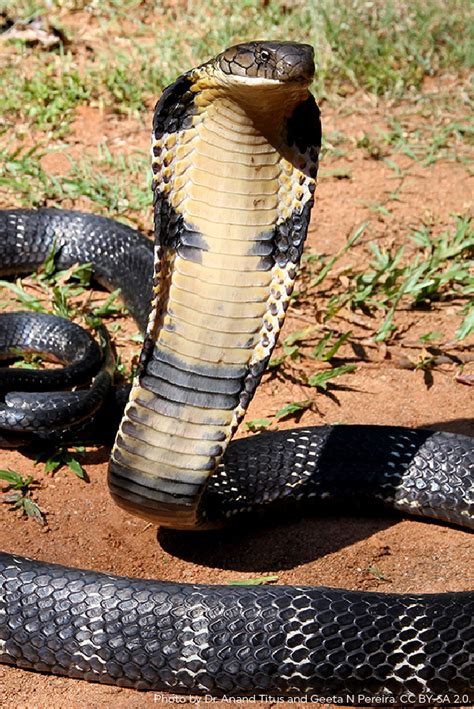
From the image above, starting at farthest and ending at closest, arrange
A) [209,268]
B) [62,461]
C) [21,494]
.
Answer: [62,461] → [21,494] → [209,268]

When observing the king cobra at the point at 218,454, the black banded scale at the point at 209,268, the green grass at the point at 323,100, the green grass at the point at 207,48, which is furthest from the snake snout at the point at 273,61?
the green grass at the point at 207,48

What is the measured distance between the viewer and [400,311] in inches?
228

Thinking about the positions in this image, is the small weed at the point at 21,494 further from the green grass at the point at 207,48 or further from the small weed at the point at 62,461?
the green grass at the point at 207,48

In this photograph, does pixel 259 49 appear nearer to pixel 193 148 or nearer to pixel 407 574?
pixel 193 148

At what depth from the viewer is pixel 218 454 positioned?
Answer: 3.57 meters

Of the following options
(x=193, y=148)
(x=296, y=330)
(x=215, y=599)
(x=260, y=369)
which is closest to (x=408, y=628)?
(x=215, y=599)

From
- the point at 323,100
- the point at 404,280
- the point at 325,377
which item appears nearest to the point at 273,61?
the point at 325,377

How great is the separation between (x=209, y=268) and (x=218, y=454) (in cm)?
65

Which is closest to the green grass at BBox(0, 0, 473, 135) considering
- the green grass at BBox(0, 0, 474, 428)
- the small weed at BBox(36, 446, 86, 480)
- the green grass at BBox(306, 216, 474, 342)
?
the green grass at BBox(0, 0, 474, 428)

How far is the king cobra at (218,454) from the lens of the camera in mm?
3283

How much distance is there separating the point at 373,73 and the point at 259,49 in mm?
4980

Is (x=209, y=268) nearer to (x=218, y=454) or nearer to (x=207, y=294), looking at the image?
(x=207, y=294)

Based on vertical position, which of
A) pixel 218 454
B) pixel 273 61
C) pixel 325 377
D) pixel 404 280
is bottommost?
pixel 325 377

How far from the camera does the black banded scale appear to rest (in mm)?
3330
